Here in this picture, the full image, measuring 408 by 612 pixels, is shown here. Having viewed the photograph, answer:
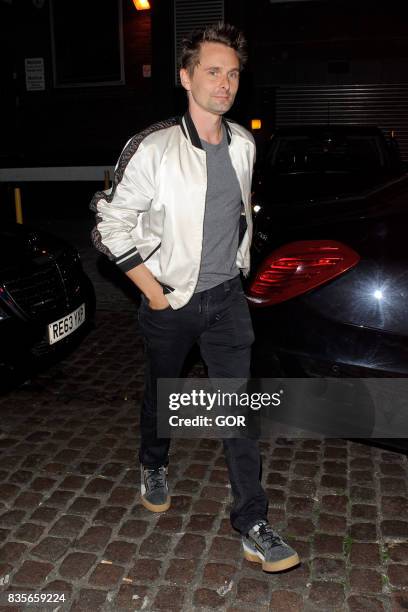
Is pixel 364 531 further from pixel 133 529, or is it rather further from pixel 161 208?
pixel 161 208

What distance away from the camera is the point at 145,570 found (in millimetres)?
2729

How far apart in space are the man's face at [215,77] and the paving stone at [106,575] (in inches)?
73.9

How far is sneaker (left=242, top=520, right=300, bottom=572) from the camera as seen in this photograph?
Answer: 265 cm

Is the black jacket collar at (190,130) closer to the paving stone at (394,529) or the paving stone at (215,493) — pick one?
the paving stone at (215,493)

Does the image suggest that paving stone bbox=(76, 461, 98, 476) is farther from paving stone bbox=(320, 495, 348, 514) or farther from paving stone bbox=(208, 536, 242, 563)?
paving stone bbox=(320, 495, 348, 514)

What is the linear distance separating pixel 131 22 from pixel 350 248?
12933mm

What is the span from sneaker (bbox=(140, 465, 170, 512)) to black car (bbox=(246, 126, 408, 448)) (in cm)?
69

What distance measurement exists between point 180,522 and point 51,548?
1.92 ft

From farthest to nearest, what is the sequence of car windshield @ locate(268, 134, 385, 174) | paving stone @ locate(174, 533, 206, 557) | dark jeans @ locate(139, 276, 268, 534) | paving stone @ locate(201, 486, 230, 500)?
car windshield @ locate(268, 134, 385, 174), paving stone @ locate(201, 486, 230, 500), paving stone @ locate(174, 533, 206, 557), dark jeans @ locate(139, 276, 268, 534)

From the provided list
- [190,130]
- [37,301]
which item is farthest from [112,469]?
[190,130]

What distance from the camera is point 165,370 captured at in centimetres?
285

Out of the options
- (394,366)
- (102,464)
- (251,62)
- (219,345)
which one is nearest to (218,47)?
(219,345)

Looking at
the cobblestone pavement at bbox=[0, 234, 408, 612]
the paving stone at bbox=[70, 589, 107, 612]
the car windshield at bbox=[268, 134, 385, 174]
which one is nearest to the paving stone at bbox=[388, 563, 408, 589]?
the cobblestone pavement at bbox=[0, 234, 408, 612]

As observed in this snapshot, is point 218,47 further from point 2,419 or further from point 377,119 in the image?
point 377,119
